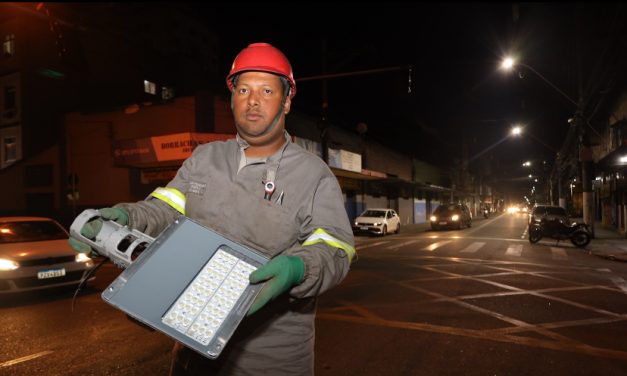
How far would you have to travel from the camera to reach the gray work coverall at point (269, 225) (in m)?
1.74

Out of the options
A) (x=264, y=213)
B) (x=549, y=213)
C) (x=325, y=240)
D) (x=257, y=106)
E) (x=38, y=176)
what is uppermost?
(x=38, y=176)

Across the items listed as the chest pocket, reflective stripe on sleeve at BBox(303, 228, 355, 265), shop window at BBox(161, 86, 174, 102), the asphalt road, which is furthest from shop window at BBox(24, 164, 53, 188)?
reflective stripe on sleeve at BBox(303, 228, 355, 265)

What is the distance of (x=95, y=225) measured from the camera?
1569 mm

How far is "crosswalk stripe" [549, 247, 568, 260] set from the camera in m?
13.0

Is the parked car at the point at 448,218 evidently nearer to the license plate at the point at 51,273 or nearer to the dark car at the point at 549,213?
the dark car at the point at 549,213

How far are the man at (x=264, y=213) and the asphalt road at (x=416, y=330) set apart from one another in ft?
8.54

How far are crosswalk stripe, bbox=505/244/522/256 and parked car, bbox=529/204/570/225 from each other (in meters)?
2.14

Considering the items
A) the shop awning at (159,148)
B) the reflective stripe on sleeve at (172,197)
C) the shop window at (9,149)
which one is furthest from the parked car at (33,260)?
the shop window at (9,149)

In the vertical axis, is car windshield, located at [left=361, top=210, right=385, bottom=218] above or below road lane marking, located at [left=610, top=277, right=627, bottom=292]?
above

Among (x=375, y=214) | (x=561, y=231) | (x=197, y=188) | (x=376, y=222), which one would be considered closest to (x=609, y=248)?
(x=561, y=231)

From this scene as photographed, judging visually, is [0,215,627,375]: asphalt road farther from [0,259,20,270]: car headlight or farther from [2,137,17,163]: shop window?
[2,137,17,163]: shop window

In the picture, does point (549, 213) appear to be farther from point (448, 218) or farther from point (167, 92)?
point (167, 92)

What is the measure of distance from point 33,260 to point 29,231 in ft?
5.64

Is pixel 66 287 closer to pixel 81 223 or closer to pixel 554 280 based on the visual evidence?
pixel 81 223
